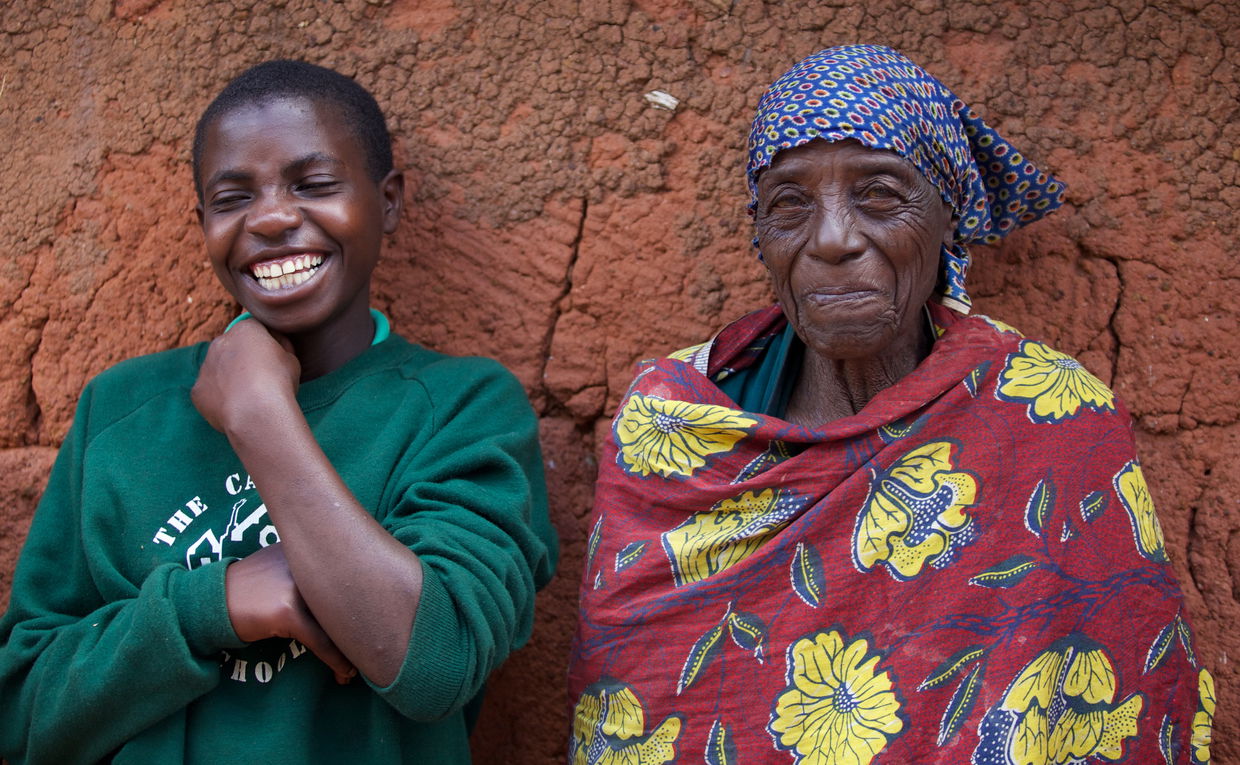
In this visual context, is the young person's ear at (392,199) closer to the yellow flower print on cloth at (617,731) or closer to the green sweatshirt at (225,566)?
the green sweatshirt at (225,566)

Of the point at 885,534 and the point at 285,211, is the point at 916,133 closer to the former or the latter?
the point at 885,534

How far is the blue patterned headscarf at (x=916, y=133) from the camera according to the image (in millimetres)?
1936

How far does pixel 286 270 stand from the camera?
2215 millimetres

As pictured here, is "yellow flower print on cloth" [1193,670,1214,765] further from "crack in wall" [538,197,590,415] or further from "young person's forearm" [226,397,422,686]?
"crack in wall" [538,197,590,415]

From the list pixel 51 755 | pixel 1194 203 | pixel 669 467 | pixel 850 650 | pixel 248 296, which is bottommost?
pixel 51 755

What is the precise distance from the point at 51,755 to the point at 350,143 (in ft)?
4.02

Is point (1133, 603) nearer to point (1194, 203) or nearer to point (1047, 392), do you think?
point (1047, 392)

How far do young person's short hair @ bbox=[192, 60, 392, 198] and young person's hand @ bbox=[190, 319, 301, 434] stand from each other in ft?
1.35

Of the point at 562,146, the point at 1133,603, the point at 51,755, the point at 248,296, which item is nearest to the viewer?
the point at 1133,603

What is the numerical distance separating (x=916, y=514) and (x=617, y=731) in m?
0.64

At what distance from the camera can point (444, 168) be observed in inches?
106

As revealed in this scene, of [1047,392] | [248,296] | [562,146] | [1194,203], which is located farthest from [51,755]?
[1194,203]

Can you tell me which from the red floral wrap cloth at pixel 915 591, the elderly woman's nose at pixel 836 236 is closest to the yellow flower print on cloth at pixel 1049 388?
the red floral wrap cloth at pixel 915 591

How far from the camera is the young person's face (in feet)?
7.21
